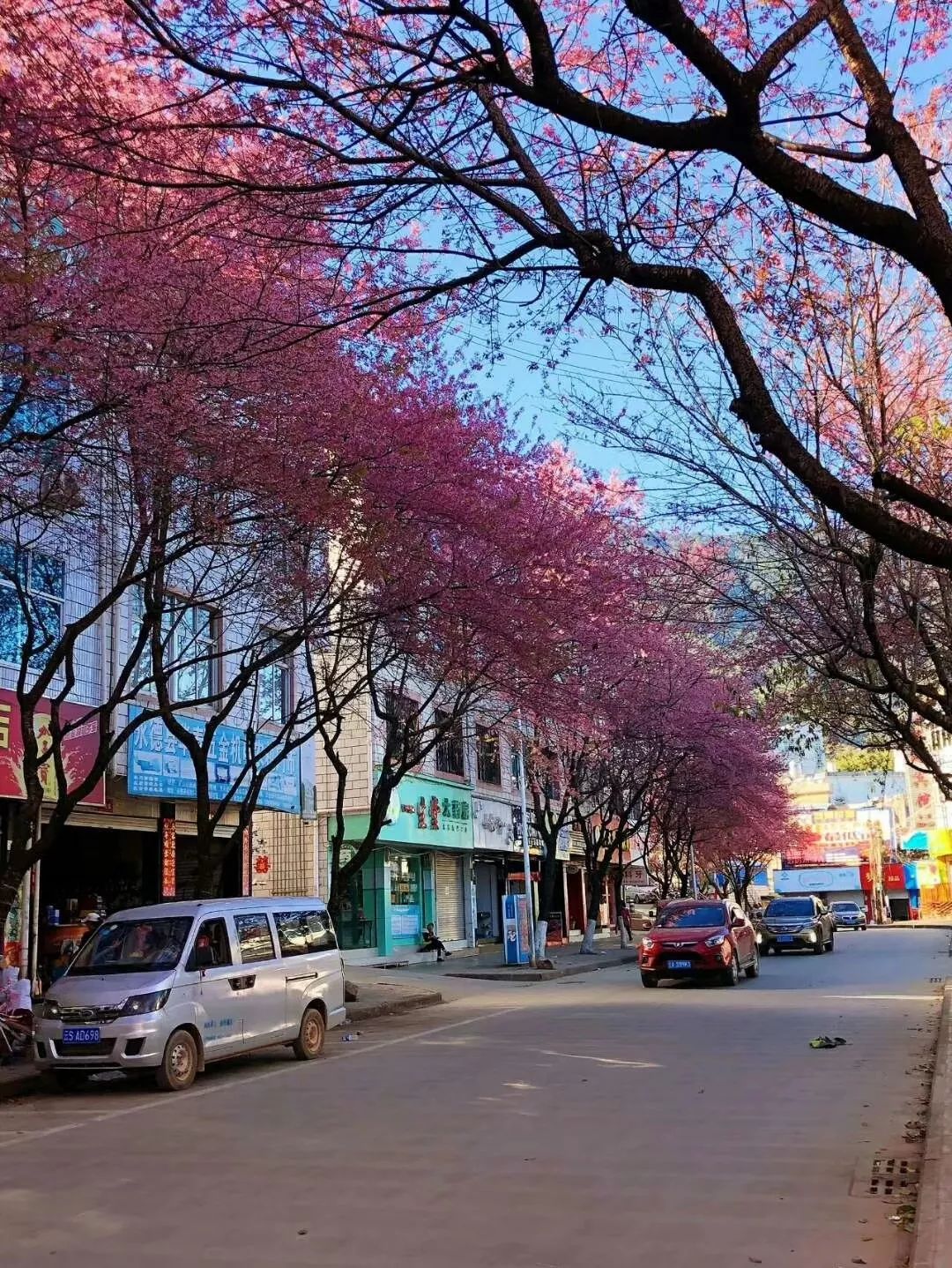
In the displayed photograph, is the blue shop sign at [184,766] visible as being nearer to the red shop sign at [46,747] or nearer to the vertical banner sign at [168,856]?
the vertical banner sign at [168,856]

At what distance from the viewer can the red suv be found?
22.5m

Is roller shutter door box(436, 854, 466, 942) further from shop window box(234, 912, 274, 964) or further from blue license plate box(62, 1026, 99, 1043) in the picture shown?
blue license plate box(62, 1026, 99, 1043)

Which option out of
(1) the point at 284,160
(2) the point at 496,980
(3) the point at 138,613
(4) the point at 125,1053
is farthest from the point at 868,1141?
(2) the point at 496,980

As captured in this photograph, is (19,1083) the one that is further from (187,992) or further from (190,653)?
(190,653)

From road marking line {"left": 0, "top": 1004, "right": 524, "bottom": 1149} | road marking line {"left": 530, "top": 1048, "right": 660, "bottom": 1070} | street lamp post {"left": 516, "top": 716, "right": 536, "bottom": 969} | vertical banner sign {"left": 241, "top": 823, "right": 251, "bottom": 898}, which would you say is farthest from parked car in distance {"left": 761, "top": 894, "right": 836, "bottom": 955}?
road marking line {"left": 530, "top": 1048, "right": 660, "bottom": 1070}

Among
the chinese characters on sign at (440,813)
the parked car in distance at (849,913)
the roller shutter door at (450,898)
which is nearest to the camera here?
the chinese characters on sign at (440,813)

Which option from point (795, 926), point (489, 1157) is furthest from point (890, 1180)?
point (795, 926)

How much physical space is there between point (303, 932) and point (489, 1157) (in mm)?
6445

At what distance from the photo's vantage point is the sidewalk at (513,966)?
1055 inches

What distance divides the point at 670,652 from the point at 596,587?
12.6 metres

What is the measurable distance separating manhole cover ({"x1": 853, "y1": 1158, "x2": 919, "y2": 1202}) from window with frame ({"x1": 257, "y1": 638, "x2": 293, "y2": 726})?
55.6 feet

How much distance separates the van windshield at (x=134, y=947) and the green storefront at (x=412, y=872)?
622 inches

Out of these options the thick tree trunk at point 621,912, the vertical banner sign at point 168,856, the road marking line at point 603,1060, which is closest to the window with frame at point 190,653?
the vertical banner sign at point 168,856

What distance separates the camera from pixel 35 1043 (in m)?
11.2
